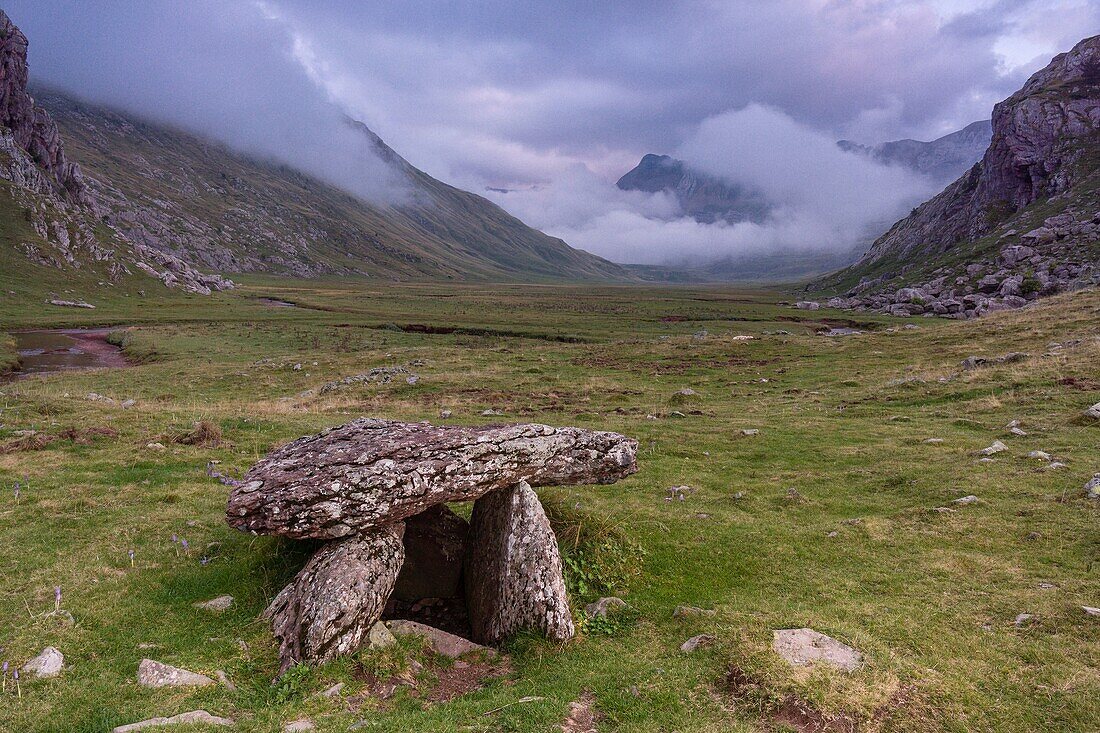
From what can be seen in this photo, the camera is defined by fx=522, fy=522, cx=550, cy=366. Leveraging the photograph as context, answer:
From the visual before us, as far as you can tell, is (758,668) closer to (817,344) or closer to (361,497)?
(361,497)

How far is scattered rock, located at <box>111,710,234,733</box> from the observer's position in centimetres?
642

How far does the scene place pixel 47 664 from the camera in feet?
24.5

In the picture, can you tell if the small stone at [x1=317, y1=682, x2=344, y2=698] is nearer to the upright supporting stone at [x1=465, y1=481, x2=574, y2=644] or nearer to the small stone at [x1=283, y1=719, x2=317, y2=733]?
the small stone at [x1=283, y1=719, x2=317, y2=733]

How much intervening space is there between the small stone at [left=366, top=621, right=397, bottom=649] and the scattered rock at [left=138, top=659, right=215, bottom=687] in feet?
7.55

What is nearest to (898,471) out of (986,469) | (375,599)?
(986,469)

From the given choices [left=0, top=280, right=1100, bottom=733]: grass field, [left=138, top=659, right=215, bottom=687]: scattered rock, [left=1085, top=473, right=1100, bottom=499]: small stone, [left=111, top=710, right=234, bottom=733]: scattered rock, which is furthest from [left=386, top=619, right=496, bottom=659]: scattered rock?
[left=1085, top=473, right=1100, bottom=499]: small stone

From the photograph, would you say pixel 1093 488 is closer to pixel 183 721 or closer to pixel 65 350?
pixel 183 721

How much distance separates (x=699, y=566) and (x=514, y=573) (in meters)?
4.59

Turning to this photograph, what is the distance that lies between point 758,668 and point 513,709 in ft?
11.8

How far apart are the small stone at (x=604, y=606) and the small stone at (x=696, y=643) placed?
1920 mm

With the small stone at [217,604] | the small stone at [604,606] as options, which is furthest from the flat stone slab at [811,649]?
the small stone at [217,604]

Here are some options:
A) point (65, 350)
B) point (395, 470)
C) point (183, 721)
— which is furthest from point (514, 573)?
point (65, 350)

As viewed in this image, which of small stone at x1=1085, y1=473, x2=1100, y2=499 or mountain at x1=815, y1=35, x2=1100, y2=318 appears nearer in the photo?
small stone at x1=1085, y1=473, x2=1100, y2=499

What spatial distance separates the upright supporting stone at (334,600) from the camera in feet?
28.0
